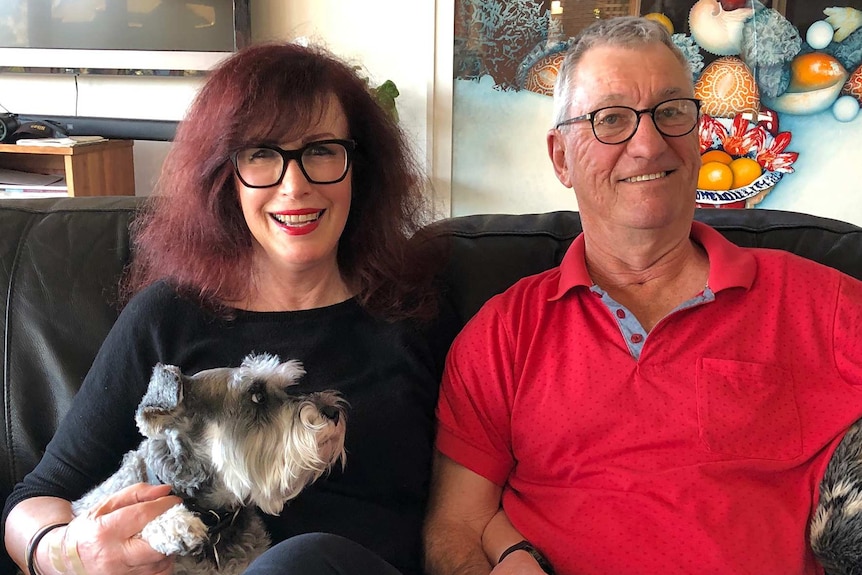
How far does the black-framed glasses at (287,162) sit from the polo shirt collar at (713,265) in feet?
1.55

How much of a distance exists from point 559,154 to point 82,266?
3.41 ft

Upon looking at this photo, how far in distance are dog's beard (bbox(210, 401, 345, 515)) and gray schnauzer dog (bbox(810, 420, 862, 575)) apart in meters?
0.80

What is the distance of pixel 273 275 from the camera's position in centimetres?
144

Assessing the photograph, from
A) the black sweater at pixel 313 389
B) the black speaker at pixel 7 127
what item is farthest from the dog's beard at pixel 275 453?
the black speaker at pixel 7 127

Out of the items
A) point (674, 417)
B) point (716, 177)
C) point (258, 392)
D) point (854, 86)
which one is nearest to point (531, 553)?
point (674, 417)

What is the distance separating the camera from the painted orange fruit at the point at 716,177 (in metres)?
3.44

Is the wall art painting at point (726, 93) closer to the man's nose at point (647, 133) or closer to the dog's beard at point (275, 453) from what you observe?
the man's nose at point (647, 133)

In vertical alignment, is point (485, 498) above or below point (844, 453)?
below

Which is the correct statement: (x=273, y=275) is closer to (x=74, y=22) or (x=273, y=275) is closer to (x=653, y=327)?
(x=653, y=327)

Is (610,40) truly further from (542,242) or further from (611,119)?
(542,242)

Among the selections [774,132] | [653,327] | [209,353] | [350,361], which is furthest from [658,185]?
[774,132]

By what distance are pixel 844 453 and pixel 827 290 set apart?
11.5 inches

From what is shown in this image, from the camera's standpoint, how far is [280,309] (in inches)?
55.7

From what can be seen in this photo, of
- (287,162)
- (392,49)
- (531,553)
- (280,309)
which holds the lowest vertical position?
(531,553)
